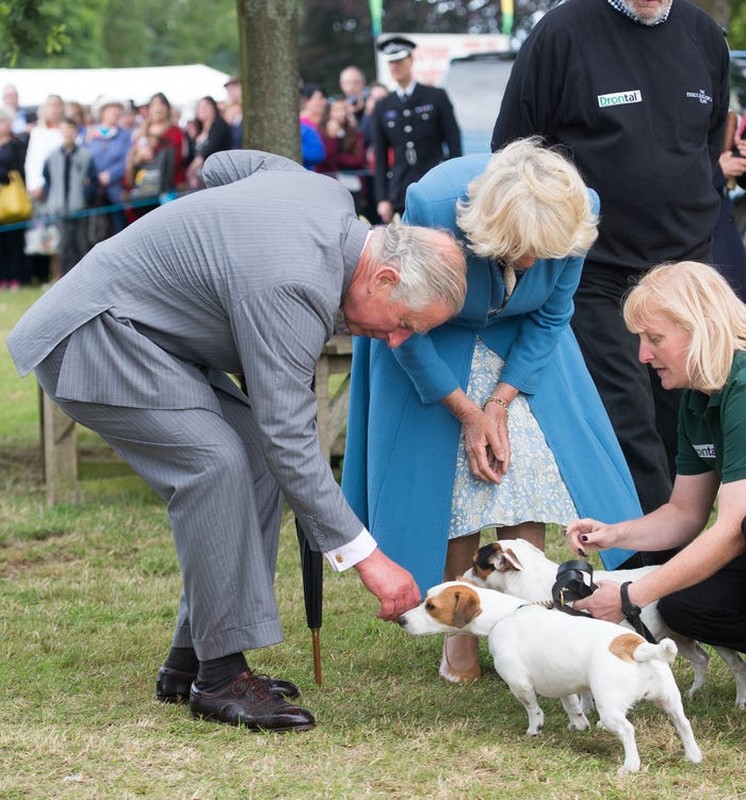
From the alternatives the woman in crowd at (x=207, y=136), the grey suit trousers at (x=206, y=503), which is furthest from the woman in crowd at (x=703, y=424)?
the woman in crowd at (x=207, y=136)

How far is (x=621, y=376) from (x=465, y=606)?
1393mm

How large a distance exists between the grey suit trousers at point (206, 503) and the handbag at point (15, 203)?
13.9 m

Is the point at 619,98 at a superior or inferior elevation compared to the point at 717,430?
superior

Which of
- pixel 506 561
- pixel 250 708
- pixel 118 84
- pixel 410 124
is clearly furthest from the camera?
pixel 118 84

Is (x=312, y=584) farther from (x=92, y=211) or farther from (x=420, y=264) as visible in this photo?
(x=92, y=211)

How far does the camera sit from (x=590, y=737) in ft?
11.9

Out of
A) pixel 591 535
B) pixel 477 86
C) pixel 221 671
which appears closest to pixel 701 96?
pixel 591 535

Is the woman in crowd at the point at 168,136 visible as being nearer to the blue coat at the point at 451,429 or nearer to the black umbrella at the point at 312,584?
the blue coat at the point at 451,429

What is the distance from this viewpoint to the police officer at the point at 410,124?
11938mm

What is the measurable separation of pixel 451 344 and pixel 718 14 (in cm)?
695

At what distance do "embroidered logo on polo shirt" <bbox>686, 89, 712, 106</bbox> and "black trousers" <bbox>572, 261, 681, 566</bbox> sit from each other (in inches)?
25.5

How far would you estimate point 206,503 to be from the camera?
3.54 metres

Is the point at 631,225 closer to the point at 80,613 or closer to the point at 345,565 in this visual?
the point at 345,565

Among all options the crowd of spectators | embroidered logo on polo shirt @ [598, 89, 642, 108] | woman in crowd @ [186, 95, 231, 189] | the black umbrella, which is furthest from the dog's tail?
the crowd of spectators
